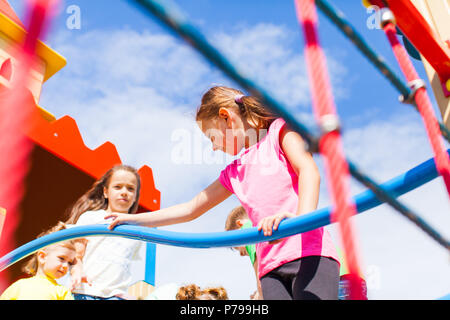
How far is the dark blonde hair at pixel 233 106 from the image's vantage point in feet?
3.63

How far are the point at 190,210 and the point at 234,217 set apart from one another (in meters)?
0.86

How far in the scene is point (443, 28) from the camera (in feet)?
3.63

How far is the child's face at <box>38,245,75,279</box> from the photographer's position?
1.72 meters

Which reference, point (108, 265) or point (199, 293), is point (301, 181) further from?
point (199, 293)

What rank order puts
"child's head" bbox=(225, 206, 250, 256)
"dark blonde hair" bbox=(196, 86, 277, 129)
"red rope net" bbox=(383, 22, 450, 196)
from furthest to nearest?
"child's head" bbox=(225, 206, 250, 256)
"dark blonde hair" bbox=(196, 86, 277, 129)
"red rope net" bbox=(383, 22, 450, 196)

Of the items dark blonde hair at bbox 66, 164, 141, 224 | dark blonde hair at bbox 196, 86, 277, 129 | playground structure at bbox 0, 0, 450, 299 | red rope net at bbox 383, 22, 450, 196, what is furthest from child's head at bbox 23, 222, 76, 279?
red rope net at bbox 383, 22, 450, 196

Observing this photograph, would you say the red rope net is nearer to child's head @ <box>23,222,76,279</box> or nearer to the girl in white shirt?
the girl in white shirt

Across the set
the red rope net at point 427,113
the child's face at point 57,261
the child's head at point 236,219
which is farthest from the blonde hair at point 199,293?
the red rope net at point 427,113

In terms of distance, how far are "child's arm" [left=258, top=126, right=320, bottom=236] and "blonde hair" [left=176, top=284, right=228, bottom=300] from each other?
156 cm

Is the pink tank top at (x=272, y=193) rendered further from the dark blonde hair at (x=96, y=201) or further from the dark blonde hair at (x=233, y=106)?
the dark blonde hair at (x=96, y=201)

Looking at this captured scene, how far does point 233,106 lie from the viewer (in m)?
1.14

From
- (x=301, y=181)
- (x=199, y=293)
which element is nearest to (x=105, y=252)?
(x=199, y=293)

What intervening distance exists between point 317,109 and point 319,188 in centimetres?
52
